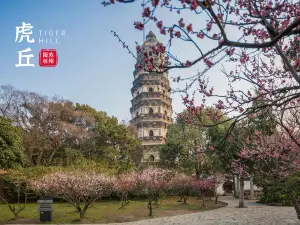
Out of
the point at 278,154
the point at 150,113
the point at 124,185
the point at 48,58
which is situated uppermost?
the point at 150,113

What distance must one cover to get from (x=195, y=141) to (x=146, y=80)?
13634mm

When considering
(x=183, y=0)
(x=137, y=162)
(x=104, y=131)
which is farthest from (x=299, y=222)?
(x=137, y=162)

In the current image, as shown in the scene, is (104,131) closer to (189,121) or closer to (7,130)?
(7,130)

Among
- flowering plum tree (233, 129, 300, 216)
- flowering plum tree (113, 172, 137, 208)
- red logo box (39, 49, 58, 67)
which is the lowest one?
flowering plum tree (113, 172, 137, 208)

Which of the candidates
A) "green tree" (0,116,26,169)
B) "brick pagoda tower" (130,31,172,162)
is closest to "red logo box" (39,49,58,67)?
"green tree" (0,116,26,169)

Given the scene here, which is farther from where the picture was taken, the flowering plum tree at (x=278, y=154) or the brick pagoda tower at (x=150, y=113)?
the brick pagoda tower at (x=150, y=113)

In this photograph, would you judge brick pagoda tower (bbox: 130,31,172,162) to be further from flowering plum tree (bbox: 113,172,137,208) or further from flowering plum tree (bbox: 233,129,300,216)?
flowering plum tree (bbox: 233,129,300,216)

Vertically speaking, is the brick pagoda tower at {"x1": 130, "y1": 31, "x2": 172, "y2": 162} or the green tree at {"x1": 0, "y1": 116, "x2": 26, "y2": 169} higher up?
the brick pagoda tower at {"x1": 130, "y1": 31, "x2": 172, "y2": 162}

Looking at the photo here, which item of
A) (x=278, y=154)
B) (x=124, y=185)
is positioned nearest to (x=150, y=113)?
(x=124, y=185)

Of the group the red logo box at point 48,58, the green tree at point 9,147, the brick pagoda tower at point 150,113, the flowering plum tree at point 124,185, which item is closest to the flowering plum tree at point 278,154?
the red logo box at point 48,58

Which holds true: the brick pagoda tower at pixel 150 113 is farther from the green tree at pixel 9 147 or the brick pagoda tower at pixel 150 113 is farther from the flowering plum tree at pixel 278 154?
the flowering plum tree at pixel 278 154

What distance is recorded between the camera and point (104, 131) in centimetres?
3192

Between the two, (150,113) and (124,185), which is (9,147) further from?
(150,113)

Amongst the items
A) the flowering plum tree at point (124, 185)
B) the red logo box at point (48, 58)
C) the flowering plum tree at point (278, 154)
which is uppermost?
the red logo box at point (48, 58)
